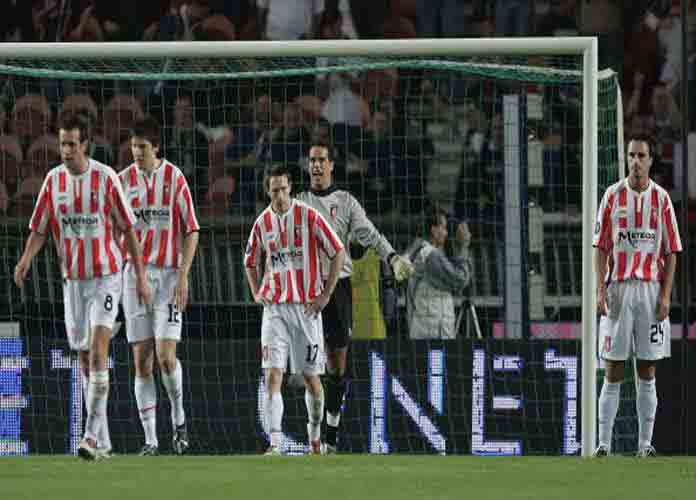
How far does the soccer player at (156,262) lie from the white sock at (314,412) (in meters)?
0.79

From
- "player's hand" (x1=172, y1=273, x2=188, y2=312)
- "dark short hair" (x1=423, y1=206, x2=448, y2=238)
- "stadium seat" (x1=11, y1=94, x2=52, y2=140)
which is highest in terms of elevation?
"stadium seat" (x1=11, y1=94, x2=52, y2=140)

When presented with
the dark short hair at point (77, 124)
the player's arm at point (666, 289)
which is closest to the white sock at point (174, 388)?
the dark short hair at point (77, 124)

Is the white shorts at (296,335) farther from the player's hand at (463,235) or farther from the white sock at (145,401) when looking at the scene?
the player's hand at (463,235)

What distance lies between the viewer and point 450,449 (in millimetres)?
10367

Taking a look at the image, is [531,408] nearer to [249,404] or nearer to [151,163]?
[249,404]

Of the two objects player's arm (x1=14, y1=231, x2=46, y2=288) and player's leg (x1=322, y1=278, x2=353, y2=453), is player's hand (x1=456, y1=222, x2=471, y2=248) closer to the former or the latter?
player's leg (x1=322, y1=278, x2=353, y2=453)

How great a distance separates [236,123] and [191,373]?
2.53m

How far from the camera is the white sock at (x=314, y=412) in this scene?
983 cm

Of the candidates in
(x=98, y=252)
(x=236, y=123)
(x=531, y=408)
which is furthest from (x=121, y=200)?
(x=236, y=123)

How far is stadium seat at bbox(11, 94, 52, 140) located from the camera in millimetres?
12250

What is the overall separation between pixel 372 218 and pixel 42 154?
2.51m

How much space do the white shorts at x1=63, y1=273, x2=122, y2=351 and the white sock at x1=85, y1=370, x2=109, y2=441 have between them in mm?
181

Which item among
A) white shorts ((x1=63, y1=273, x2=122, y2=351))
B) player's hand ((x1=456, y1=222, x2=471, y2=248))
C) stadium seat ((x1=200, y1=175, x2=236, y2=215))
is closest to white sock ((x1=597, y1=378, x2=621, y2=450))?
player's hand ((x1=456, y1=222, x2=471, y2=248))

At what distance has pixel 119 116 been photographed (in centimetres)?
1277
